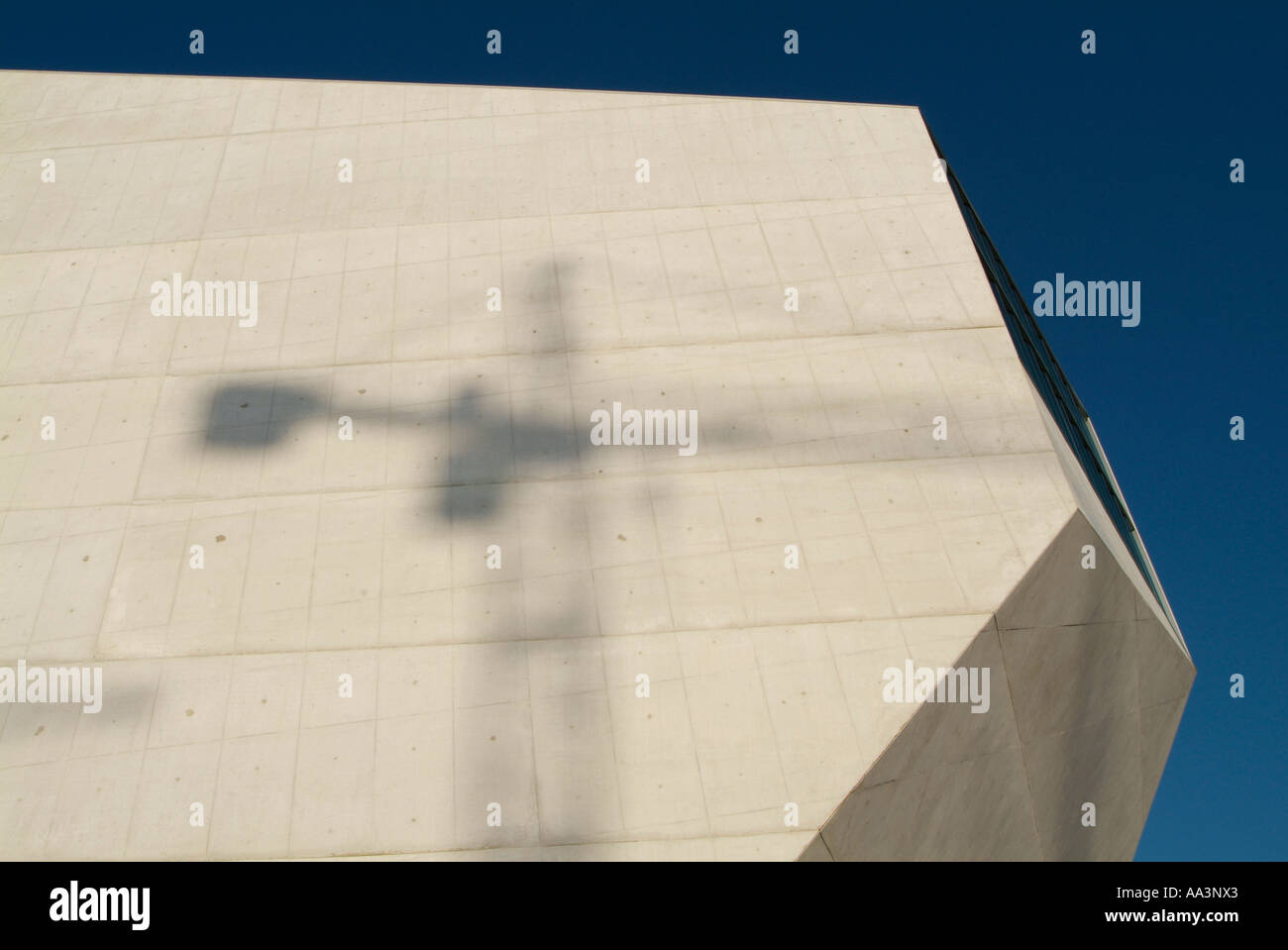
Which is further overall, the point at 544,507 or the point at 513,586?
the point at 544,507

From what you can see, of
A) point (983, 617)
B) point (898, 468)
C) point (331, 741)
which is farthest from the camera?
point (898, 468)

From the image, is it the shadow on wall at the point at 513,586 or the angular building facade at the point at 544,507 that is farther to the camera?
the angular building facade at the point at 544,507

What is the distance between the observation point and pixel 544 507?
11867 millimetres

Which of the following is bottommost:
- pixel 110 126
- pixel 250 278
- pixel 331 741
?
pixel 331 741

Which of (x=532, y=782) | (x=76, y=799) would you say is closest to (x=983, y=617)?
(x=532, y=782)

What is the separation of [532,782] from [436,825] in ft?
3.28

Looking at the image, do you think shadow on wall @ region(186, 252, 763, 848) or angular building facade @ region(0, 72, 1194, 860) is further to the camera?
angular building facade @ region(0, 72, 1194, 860)

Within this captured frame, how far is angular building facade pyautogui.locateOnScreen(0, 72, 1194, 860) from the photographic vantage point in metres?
9.94

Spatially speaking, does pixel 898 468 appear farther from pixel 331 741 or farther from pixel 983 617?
pixel 331 741

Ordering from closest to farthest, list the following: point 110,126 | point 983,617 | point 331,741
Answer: point 331,741, point 983,617, point 110,126

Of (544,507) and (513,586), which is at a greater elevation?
(544,507)

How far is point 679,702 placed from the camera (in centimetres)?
1035

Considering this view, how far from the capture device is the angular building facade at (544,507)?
9.94 m

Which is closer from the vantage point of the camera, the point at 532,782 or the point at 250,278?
the point at 532,782
